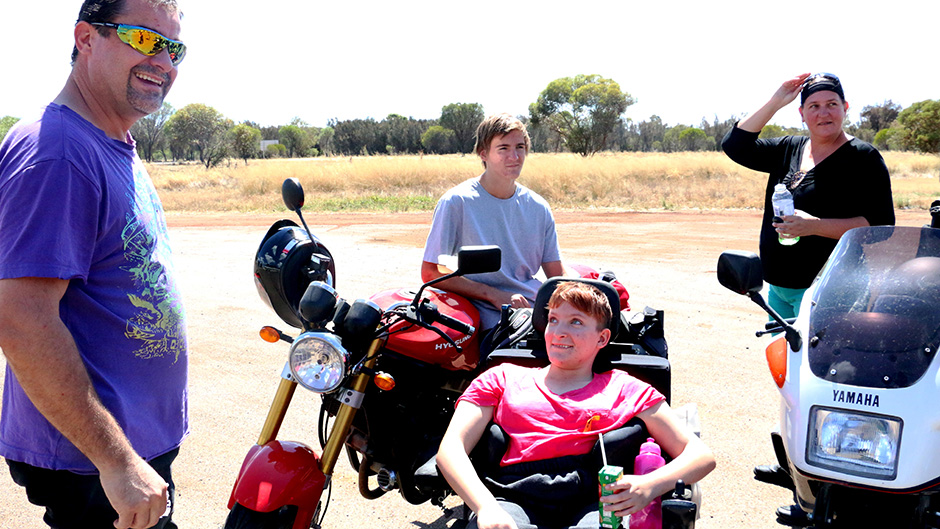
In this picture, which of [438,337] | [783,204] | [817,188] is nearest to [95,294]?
[438,337]

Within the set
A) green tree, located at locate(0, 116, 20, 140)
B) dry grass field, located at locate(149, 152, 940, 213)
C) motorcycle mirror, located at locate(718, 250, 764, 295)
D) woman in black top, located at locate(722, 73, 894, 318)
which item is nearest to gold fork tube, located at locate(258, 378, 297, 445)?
motorcycle mirror, located at locate(718, 250, 764, 295)

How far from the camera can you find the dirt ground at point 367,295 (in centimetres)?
418

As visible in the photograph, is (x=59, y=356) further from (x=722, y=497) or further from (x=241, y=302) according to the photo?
(x=241, y=302)

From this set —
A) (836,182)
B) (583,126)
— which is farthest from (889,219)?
(583,126)

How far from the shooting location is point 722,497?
422 cm

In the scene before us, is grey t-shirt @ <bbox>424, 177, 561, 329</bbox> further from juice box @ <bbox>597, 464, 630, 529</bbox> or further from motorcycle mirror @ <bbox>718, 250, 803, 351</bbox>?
juice box @ <bbox>597, 464, 630, 529</bbox>

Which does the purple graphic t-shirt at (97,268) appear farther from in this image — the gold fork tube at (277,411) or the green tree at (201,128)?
the green tree at (201,128)

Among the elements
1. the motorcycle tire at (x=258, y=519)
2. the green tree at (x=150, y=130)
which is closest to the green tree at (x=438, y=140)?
the green tree at (x=150, y=130)

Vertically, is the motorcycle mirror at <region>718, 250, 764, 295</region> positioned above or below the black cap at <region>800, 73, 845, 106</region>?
below

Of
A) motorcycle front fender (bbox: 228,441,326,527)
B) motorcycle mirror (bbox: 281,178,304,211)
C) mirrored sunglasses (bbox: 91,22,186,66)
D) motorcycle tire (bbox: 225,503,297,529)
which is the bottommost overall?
motorcycle tire (bbox: 225,503,297,529)

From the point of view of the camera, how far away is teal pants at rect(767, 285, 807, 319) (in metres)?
4.40

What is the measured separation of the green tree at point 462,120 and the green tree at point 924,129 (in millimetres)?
29214

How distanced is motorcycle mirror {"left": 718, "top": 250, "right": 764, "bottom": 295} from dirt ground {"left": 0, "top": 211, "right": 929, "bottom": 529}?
5.31 ft

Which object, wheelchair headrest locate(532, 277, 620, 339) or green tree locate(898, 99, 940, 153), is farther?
green tree locate(898, 99, 940, 153)
